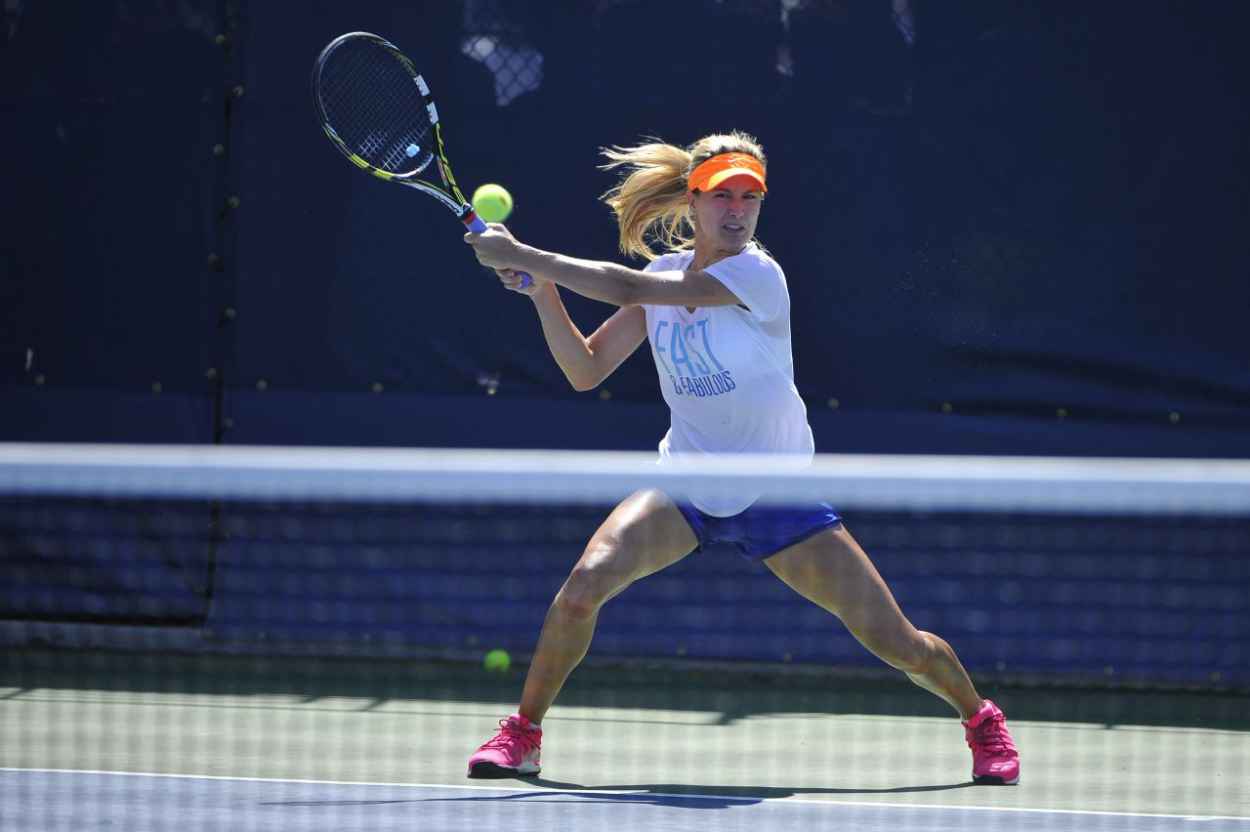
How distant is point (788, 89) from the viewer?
5324 millimetres

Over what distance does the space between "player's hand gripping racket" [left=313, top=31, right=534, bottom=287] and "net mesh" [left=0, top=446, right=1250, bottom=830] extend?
3.22 feet

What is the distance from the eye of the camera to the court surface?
369cm

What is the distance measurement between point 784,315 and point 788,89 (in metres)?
1.53

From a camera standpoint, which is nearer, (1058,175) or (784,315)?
(784,315)

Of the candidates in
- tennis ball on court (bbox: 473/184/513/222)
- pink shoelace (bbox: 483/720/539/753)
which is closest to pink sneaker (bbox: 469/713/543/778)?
pink shoelace (bbox: 483/720/539/753)

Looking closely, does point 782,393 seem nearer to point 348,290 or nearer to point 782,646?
point 782,646

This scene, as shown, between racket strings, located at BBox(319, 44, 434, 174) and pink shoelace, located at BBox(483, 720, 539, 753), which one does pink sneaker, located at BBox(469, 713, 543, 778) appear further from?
racket strings, located at BBox(319, 44, 434, 174)

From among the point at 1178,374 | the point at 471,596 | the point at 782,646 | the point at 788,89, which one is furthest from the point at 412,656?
the point at 1178,374

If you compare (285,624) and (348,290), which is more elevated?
(348,290)

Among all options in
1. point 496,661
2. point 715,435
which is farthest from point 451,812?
point 496,661

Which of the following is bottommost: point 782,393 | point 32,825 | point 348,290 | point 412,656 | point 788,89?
point 32,825

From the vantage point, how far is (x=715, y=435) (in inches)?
157

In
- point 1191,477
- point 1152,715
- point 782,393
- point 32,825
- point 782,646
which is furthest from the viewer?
point 782,646

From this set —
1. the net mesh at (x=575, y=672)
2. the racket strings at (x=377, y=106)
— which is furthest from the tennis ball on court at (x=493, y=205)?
the net mesh at (x=575, y=672)
